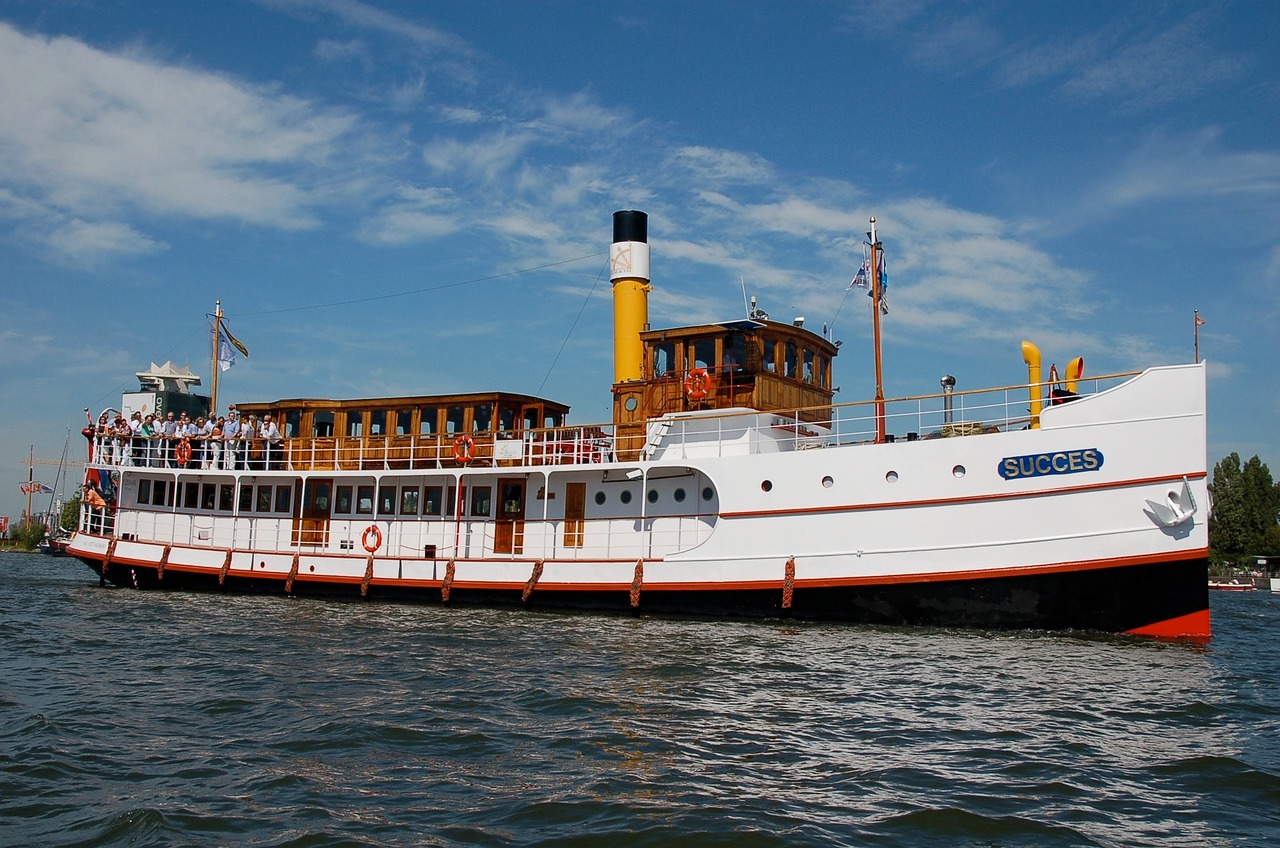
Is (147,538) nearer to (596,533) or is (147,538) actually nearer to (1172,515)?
(596,533)

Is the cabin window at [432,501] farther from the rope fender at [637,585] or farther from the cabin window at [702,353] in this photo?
the cabin window at [702,353]

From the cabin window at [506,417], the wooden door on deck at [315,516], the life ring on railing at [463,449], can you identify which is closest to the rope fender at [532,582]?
the life ring on railing at [463,449]

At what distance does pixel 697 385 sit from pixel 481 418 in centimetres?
607

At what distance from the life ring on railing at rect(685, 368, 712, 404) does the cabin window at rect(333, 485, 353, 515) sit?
29.9ft

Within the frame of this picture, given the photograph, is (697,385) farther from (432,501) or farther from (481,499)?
(432,501)

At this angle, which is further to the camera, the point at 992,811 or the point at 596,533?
the point at 596,533

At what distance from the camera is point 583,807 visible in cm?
694

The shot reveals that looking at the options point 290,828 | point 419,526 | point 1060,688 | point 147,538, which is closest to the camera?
point 290,828

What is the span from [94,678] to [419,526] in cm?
1029

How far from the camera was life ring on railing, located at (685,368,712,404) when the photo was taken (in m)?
18.7

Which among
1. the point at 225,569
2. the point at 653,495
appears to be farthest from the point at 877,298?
the point at 225,569

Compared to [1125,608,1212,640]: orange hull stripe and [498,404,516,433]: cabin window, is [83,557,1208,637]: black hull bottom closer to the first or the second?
[1125,608,1212,640]: orange hull stripe

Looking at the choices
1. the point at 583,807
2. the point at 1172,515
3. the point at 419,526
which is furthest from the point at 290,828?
the point at 419,526

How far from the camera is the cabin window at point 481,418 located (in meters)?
22.3
